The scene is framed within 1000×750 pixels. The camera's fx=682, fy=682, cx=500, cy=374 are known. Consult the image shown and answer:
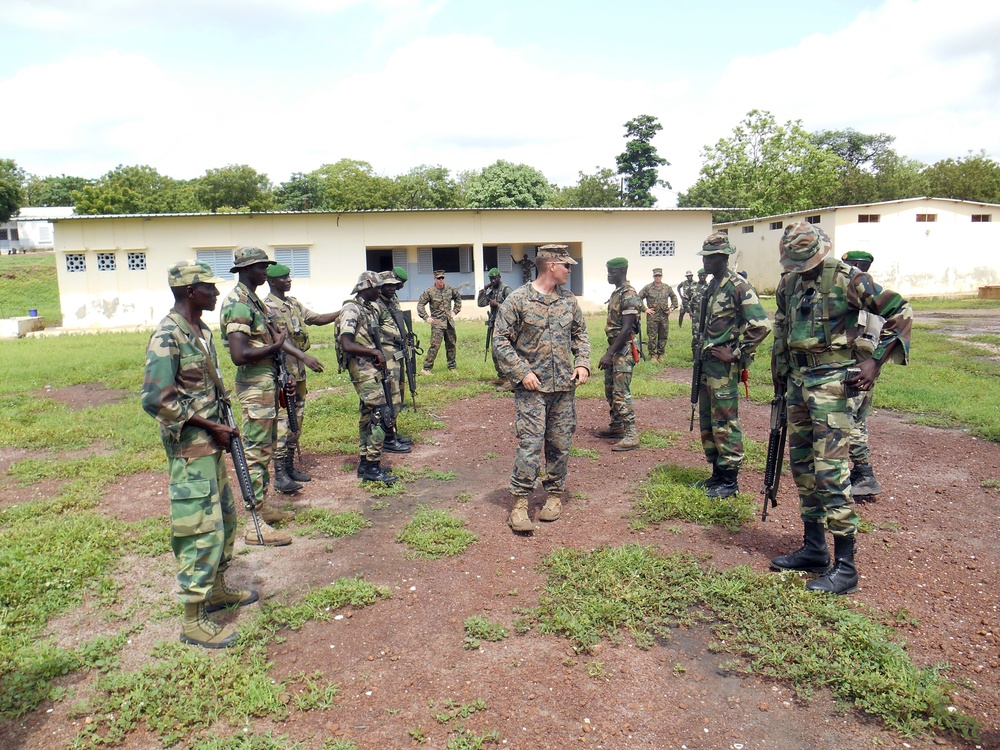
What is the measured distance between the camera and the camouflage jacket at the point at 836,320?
3.90 meters

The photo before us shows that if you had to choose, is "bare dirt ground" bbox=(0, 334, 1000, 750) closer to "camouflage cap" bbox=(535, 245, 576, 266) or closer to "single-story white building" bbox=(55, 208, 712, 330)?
"camouflage cap" bbox=(535, 245, 576, 266)

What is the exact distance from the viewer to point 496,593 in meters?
4.15

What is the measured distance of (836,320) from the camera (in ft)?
13.3

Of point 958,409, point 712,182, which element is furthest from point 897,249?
point 958,409

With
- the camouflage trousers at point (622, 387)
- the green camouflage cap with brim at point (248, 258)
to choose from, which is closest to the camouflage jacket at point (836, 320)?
the camouflage trousers at point (622, 387)

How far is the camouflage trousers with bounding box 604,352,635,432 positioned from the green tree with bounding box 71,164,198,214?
3489cm

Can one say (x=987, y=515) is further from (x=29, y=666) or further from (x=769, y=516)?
(x=29, y=666)

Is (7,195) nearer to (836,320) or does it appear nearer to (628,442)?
(628,442)

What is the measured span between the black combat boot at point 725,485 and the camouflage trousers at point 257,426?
349 cm

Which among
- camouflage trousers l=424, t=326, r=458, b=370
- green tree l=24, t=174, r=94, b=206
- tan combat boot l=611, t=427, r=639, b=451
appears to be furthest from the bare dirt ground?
green tree l=24, t=174, r=94, b=206

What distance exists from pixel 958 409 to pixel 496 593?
697cm

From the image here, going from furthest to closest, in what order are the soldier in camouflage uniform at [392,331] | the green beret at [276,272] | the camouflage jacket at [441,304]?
the camouflage jacket at [441,304] → the soldier in camouflage uniform at [392,331] → the green beret at [276,272]

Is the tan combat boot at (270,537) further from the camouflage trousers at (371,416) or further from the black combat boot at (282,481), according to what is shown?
the camouflage trousers at (371,416)

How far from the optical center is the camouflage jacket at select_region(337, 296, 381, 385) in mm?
6055
